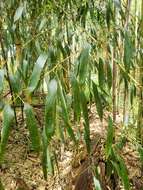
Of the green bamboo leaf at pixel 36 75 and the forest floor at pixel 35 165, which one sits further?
the forest floor at pixel 35 165

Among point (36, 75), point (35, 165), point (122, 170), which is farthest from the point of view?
point (35, 165)

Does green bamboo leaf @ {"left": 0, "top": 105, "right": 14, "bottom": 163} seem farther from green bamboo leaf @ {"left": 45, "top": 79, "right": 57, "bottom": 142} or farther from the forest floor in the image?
the forest floor

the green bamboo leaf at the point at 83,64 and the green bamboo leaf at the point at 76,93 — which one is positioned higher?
the green bamboo leaf at the point at 83,64

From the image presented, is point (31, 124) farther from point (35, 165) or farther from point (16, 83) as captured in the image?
point (35, 165)

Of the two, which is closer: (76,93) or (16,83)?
(76,93)

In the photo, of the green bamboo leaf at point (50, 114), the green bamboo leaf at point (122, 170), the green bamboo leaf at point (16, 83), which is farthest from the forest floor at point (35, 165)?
the green bamboo leaf at point (50, 114)

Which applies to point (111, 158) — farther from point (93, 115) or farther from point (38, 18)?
point (93, 115)

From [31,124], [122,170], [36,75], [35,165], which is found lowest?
[35,165]

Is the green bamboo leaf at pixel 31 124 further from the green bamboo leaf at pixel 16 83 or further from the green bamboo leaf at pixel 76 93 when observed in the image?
the green bamboo leaf at pixel 16 83

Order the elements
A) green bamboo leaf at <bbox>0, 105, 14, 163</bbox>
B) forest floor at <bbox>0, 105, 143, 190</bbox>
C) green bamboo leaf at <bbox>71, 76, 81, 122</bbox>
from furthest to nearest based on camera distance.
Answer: forest floor at <bbox>0, 105, 143, 190</bbox>
green bamboo leaf at <bbox>71, 76, 81, 122</bbox>
green bamboo leaf at <bbox>0, 105, 14, 163</bbox>

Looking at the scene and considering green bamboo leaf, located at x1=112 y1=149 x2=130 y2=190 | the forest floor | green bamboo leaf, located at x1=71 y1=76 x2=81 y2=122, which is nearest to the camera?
green bamboo leaf, located at x1=71 y1=76 x2=81 y2=122

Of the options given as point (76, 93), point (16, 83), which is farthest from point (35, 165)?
point (76, 93)

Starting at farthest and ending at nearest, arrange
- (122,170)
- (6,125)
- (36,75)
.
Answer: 1. (122,170)
2. (36,75)
3. (6,125)

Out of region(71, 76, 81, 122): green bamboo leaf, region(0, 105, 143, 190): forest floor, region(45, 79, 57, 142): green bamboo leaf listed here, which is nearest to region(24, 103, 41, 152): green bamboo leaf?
region(45, 79, 57, 142): green bamboo leaf
